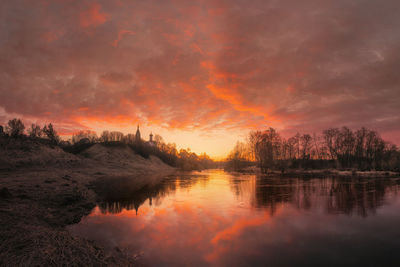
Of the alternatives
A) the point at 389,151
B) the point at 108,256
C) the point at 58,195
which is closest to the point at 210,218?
the point at 108,256

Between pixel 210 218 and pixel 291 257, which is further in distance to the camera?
pixel 210 218

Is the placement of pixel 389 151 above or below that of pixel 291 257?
above

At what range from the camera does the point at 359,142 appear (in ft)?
306

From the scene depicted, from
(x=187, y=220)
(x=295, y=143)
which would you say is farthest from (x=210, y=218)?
(x=295, y=143)

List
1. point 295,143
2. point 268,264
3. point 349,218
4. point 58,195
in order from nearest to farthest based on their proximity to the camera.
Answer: point 268,264, point 349,218, point 58,195, point 295,143

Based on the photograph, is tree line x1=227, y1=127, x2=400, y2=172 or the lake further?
tree line x1=227, y1=127, x2=400, y2=172

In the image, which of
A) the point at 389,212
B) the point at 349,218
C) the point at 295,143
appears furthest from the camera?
the point at 295,143

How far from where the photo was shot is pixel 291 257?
Answer: 966 centimetres

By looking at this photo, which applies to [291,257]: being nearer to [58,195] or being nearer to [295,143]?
[58,195]

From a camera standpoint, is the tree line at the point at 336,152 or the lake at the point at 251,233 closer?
the lake at the point at 251,233

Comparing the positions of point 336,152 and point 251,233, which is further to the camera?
point 336,152

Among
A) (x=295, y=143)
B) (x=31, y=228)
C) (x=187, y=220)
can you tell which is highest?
(x=295, y=143)

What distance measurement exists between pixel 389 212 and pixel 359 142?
316 ft

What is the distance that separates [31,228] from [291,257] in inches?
523
